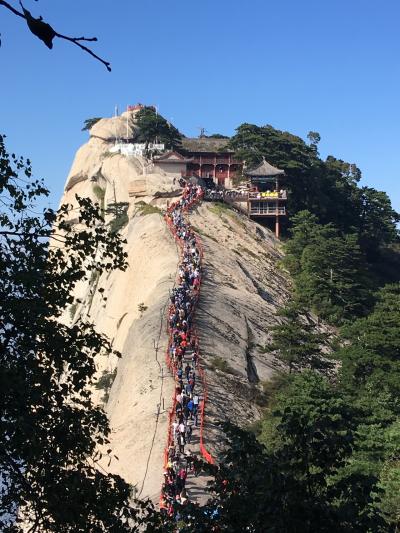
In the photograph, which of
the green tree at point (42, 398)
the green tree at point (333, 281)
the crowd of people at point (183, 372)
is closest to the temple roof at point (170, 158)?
the green tree at point (333, 281)

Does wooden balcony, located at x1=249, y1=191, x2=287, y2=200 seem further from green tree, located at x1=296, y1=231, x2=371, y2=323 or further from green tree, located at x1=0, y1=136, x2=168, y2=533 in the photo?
green tree, located at x1=0, y1=136, x2=168, y2=533

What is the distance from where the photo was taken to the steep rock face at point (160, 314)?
85.6 feet

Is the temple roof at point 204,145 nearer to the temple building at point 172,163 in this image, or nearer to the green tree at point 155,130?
the green tree at point 155,130

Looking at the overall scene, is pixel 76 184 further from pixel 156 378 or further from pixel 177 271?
Answer: pixel 156 378

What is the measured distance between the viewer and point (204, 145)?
78.6 meters

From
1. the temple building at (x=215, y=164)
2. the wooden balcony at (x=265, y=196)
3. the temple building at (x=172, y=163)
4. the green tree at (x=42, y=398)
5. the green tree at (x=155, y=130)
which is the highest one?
the green tree at (x=155, y=130)

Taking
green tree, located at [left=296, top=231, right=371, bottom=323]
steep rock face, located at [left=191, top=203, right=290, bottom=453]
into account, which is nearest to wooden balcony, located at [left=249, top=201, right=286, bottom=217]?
steep rock face, located at [left=191, top=203, right=290, bottom=453]

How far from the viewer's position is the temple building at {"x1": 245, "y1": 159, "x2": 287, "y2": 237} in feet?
218

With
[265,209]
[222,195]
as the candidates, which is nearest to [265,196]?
[265,209]

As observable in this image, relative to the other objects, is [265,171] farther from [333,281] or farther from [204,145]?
[333,281]

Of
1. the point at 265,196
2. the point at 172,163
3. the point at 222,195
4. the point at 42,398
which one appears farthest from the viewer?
the point at 172,163

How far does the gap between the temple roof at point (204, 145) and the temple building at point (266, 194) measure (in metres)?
8.45

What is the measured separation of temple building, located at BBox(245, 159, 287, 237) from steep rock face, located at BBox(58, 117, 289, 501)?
3.10 meters

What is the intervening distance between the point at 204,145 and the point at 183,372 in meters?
51.8
